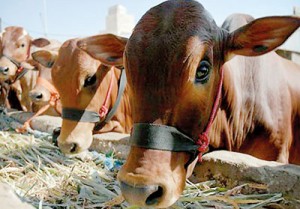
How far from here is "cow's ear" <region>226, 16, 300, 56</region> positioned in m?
1.71

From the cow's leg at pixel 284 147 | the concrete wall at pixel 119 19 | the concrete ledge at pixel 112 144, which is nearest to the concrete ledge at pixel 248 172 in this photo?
the cow's leg at pixel 284 147

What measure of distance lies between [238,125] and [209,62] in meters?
0.94

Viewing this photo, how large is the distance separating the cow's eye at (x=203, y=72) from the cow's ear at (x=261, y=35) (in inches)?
10.3

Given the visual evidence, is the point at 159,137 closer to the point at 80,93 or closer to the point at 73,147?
the point at 73,147

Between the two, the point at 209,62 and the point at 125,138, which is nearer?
the point at 209,62

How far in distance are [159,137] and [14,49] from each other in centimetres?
484

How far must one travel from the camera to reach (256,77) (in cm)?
263

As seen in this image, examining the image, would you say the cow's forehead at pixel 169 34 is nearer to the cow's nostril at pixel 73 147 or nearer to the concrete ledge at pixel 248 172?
the concrete ledge at pixel 248 172

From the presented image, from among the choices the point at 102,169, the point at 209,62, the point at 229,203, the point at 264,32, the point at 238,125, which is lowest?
the point at 102,169

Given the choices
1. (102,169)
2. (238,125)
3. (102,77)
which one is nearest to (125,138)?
(102,169)

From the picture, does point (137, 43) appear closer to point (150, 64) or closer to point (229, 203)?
point (150, 64)

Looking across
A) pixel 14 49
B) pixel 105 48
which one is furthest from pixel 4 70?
pixel 105 48

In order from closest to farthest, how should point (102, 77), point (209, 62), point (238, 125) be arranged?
point (209, 62) → point (238, 125) → point (102, 77)

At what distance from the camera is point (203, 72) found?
65.7 inches
